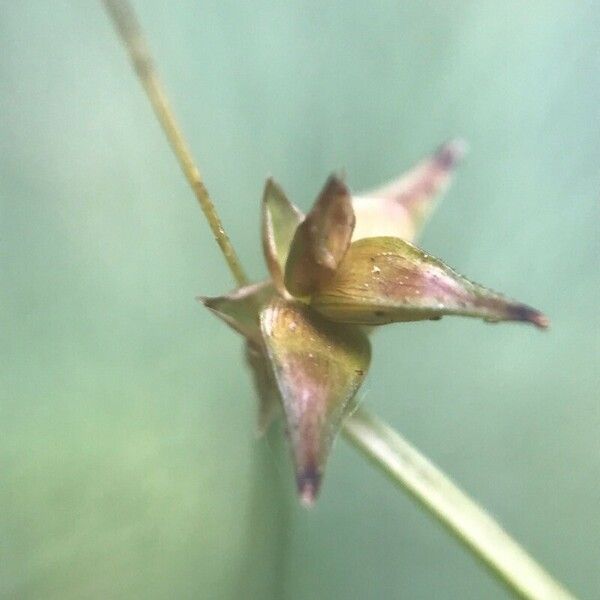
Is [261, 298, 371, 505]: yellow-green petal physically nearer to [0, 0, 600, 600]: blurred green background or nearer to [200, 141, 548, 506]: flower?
[200, 141, 548, 506]: flower

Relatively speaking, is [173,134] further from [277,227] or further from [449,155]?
[449,155]

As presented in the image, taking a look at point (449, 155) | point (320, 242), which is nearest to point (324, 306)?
point (320, 242)

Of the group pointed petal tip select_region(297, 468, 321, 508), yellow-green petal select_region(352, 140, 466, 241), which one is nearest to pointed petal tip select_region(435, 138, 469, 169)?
yellow-green petal select_region(352, 140, 466, 241)

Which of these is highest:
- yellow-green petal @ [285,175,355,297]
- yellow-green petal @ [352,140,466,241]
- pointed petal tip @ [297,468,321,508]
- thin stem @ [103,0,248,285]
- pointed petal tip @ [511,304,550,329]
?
thin stem @ [103,0,248,285]

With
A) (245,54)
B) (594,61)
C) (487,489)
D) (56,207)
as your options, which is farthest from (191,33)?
(487,489)

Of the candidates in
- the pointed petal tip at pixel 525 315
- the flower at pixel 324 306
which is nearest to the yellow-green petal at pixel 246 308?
the flower at pixel 324 306

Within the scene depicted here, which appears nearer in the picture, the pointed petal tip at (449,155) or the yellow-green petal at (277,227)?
the yellow-green petal at (277,227)

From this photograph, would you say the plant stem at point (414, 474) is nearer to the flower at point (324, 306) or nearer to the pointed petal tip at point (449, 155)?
Result: the flower at point (324, 306)
